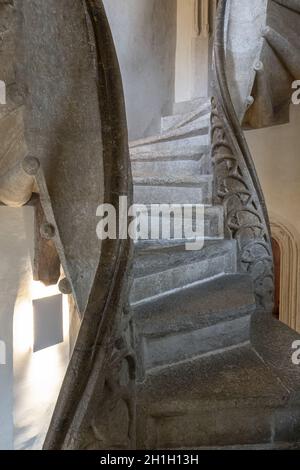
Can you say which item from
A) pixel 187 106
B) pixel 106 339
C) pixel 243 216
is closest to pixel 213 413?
pixel 106 339

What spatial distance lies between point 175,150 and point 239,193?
691 mm

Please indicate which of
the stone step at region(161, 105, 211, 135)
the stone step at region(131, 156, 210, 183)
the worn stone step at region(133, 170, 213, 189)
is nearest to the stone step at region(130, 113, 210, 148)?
the stone step at region(161, 105, 211, 135)

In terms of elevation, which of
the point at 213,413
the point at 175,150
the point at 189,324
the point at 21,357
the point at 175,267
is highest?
the point at 175,150

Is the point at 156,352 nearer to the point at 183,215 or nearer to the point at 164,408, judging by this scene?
the point at 164,408

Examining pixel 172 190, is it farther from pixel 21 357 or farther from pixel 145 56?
pixel 145 56

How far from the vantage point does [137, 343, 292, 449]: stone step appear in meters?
0.98

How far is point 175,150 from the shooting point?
2322mm

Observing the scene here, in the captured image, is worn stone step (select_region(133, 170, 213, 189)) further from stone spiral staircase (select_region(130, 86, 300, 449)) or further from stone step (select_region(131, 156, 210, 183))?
stone spiral staircase (select_region(130, 86, 300, 449))

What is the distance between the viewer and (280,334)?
1402 millimetres

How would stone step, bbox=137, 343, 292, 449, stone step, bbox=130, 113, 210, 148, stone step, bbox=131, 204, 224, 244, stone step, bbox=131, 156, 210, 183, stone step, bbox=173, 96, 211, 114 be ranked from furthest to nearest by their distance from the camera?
stone step, bbox=173, 96, 211, 114 → stone step, bbox=130, 113, 210, 148 → stone step, bbox=131, 156, 210, 183 → stone step, bbox=131, 204, 224, 244 → stone step, bbox=137, 343, 292, 449

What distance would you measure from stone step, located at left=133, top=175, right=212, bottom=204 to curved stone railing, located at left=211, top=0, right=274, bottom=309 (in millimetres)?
106

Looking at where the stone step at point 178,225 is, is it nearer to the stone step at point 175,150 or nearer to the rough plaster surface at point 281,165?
the stone step at point 175,150

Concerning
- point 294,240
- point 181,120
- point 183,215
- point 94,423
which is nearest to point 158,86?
point 181,120

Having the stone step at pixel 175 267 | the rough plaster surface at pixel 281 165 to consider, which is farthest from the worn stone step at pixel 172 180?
the rough plaster surface at pixel 281 165
